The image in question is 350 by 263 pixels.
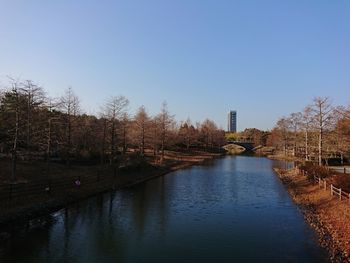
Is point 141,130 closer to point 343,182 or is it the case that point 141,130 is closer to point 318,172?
point 318,172

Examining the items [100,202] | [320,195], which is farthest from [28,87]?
[320,195]

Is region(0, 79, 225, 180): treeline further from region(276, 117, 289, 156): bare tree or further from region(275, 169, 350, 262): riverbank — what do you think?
region(276, 117, 289, 156): bare tree

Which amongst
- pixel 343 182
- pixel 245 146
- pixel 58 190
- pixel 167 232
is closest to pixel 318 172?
pixel 343 182

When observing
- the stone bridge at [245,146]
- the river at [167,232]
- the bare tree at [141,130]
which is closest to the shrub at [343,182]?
the river at [167,232]

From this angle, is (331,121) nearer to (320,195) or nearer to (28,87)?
(320,195)

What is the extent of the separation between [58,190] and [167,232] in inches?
495

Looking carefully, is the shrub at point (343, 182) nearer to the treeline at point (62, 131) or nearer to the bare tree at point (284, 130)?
the treeline at point (62, 131)

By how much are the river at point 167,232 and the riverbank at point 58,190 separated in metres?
0.80

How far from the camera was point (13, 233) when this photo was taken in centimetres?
2009

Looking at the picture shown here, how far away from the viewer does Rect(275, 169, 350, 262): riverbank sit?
17.7 m

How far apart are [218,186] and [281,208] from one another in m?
14.3

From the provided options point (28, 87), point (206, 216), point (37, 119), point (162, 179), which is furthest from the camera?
point (162, 179)

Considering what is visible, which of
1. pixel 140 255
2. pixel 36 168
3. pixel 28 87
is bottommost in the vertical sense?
pixel 140 255

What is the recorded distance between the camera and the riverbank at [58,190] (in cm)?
2322
